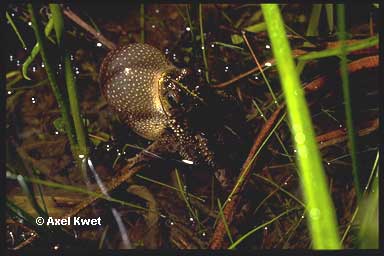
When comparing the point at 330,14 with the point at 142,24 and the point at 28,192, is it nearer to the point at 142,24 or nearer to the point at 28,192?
the point at 142,24

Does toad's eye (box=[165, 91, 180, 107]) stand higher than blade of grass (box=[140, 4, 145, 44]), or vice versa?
blade of grass (box=[140, 4, 145, 44])

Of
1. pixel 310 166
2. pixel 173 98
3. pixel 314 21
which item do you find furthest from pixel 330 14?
pixel 310 166

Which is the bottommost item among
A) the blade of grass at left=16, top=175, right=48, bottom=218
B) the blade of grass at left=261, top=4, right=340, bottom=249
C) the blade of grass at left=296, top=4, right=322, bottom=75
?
the blade of grass at left=16, top=175, right=48, bottom=218

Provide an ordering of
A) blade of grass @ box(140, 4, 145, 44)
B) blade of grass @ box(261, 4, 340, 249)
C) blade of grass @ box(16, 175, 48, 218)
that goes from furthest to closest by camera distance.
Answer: blade of grass @ box(140, 4, 145, 44) < blade of grass @ box(16, 175, 48, 218) < blade of grass @ box(261, 4, 340, 249)

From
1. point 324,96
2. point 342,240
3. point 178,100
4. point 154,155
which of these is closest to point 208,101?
point 178,100

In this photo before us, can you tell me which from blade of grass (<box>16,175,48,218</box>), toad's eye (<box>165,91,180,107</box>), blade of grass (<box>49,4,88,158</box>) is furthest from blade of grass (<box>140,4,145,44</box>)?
blade of grass (<box>16,175,48,218</box>)

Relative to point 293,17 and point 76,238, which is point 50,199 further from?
point 293,17

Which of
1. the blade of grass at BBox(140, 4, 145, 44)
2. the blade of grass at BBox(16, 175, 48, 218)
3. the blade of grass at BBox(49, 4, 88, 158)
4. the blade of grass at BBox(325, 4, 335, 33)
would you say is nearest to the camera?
the blade of grass at BBox(16, 175, 48, 218)

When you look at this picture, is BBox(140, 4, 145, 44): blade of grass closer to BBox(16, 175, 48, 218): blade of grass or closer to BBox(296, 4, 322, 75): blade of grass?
BBox(296, 4, 322, 75): blade of grass
